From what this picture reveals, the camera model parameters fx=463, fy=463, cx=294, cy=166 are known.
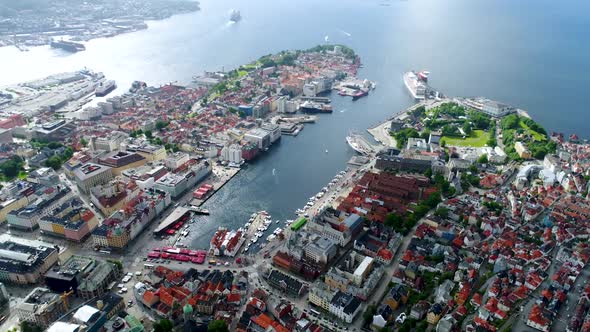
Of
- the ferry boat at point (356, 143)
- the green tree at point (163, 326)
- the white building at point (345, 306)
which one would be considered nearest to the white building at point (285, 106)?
the ferry boat at point (356, 143)

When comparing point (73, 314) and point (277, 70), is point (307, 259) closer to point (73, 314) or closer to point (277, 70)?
point (73, 314)

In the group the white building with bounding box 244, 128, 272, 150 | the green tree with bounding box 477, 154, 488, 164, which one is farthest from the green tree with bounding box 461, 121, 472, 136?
the white building with bounding box 244, 128, 272, 150

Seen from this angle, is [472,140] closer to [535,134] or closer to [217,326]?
[535,134]

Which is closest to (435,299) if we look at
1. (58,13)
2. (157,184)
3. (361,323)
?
(361,323)

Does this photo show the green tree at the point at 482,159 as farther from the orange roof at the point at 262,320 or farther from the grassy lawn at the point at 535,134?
the orange roof at the point at 262,320

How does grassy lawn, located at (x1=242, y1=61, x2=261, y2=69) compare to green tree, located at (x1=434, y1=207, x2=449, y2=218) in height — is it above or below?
below

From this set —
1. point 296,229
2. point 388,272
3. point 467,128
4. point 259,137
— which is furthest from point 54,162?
point 467,128

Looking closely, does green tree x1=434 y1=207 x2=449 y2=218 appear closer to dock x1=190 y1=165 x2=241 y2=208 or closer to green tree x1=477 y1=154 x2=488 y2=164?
green tree x1=477 y1=154 x2=488 y2=164
